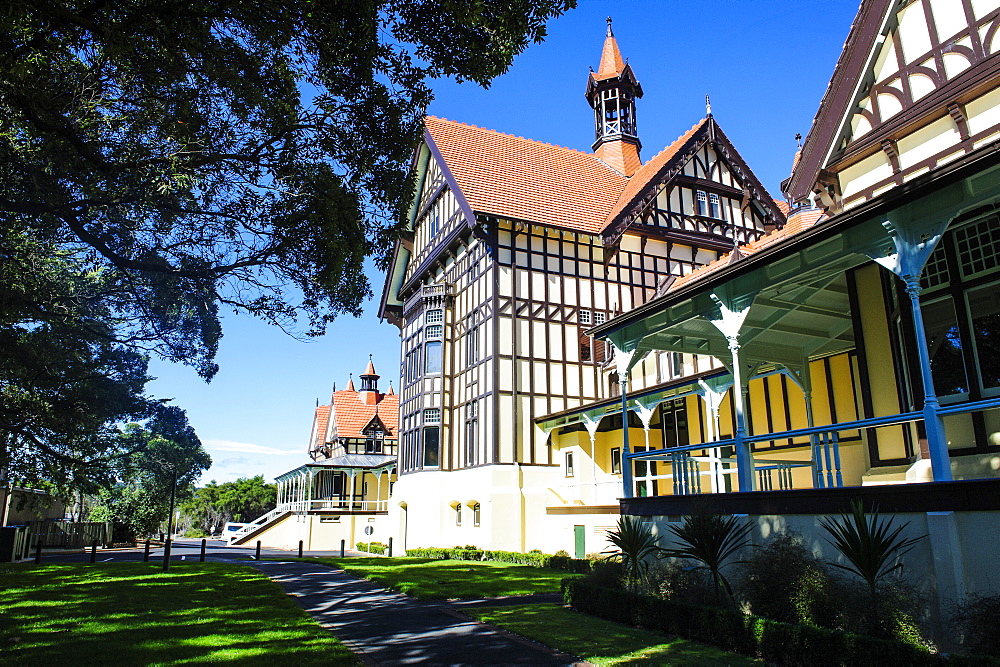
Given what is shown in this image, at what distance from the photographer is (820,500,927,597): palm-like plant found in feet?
26.9

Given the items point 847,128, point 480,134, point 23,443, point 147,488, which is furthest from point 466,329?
point 147,488

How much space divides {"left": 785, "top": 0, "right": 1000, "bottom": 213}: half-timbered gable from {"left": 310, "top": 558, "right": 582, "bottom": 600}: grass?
37.0 feet

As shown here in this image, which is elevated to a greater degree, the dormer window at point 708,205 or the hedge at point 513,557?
the dormer window at point 708,205

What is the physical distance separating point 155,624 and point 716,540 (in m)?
9.04

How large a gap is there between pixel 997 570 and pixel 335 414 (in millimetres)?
51315

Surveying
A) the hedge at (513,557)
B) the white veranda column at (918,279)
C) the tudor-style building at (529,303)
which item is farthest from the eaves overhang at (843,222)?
the tudor-style building at (529,303)

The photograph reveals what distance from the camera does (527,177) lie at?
34594mm

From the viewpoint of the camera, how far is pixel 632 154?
132 feet

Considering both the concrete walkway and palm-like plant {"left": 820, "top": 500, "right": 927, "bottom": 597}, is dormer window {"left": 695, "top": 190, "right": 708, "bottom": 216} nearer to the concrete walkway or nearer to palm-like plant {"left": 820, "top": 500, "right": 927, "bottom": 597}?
the concrete walkway

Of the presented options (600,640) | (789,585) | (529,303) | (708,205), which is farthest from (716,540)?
(708,205)

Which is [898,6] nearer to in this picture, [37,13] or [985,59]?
[985,59]

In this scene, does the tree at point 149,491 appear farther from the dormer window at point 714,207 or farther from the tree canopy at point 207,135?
the tree canopy at point 207,135

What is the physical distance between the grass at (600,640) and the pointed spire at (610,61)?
1359 inches

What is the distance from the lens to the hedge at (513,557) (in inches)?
897
